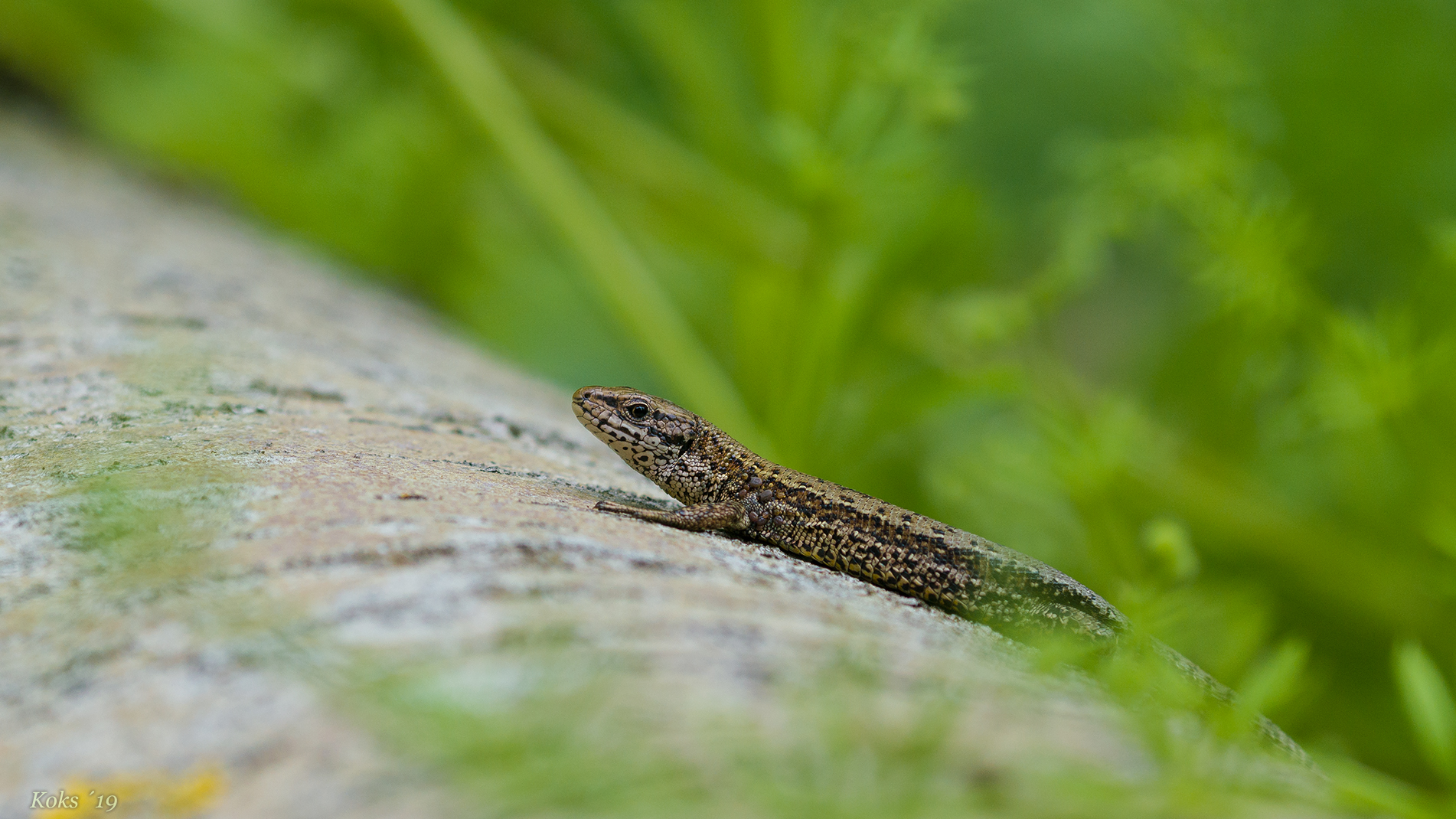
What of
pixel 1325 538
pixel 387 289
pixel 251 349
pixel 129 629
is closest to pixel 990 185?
pixel 1325 538

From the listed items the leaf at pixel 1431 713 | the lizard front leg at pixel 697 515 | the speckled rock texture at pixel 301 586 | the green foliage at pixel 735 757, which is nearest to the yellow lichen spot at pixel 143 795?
the speckled rock texture at pixel 301 586

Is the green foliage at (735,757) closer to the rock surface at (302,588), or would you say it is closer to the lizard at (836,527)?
the rock surface at (302,588)

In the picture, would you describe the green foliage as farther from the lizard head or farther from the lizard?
the lizard head

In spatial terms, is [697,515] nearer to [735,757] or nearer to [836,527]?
[836,527]

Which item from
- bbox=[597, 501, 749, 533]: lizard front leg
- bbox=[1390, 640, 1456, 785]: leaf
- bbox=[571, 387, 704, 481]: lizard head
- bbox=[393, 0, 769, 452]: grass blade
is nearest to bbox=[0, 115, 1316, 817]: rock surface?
bbox=[597, 501, 749, 533]: lizard front leg

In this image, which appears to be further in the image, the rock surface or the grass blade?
the grass blade

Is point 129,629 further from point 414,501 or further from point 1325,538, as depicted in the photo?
point 1325,538

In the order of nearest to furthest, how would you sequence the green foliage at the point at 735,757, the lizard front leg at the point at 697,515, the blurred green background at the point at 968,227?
the green foliage at the point at 735,757, the lizard front leg at the point at 697,515, the blurred green background at the point at 968,227
